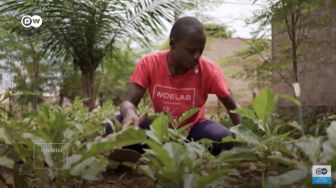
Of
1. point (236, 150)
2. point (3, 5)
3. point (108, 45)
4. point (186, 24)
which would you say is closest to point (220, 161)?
point (236, 150)

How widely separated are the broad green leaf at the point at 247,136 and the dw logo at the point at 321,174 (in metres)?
0.08

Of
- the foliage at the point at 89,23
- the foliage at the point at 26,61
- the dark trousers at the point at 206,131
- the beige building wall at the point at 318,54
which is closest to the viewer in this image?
the dark trousers at the point at 206,131

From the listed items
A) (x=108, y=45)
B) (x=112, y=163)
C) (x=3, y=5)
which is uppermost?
(x=3, y=5)

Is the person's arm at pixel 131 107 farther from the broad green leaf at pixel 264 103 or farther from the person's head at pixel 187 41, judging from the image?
the broad green leaf at pixel 264 103

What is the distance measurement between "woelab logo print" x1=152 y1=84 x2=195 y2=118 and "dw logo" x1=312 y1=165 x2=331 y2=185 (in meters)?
0.61

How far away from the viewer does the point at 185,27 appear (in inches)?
39.3

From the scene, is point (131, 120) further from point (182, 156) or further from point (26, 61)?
point (26, 61)

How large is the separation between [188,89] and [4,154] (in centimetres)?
57

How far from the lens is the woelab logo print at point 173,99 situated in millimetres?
1087

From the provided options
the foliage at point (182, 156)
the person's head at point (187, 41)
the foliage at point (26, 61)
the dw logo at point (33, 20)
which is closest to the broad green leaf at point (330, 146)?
the foliage at point (182, 156)

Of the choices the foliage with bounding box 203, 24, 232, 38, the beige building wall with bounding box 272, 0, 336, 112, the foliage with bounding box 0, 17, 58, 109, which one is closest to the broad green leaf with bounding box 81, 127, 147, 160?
the foliage with bounding box 0, 17, 58, 109

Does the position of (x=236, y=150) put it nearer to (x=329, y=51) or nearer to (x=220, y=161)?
(x=220, y=161)

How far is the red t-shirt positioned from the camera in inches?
44.0

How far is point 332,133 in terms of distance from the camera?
0.52 meters
